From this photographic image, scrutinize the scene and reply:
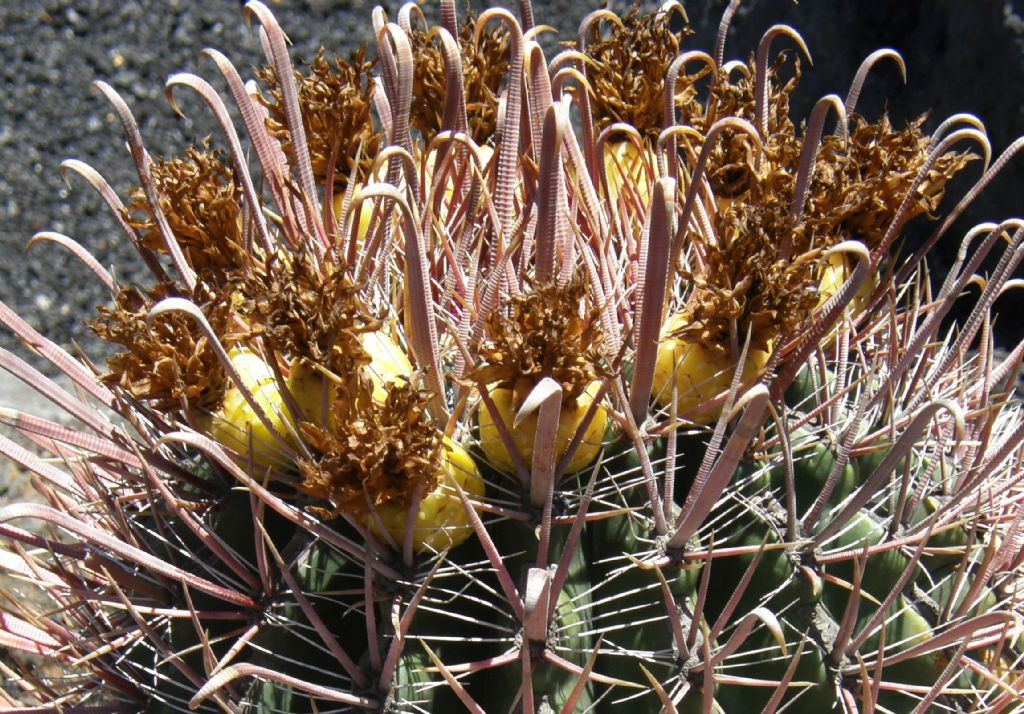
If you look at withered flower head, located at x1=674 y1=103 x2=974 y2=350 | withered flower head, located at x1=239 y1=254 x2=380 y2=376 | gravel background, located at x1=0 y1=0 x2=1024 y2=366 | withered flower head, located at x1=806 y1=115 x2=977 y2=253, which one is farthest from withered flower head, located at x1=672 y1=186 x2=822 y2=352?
gravel background, located at x1=0 y1=0 x2=1024 y2=366

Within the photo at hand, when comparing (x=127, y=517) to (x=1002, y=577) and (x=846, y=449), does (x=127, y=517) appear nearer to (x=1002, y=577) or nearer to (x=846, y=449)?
(x=846, y=449)

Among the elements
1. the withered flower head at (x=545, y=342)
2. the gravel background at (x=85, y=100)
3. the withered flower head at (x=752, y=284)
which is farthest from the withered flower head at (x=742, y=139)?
the gravel background at (x=85, y=100)

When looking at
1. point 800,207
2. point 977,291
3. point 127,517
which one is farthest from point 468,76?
point 977,291

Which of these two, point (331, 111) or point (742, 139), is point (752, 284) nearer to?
point (742, 139)

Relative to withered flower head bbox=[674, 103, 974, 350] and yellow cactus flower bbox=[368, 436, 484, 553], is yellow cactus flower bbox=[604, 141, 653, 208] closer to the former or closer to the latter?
withered flower head bbox=[674, 103, 974, 350]

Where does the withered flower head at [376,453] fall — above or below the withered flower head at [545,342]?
below

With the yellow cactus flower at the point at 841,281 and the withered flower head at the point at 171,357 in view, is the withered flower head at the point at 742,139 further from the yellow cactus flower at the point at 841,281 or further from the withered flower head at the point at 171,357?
the withered flower head at the point at 171,357
